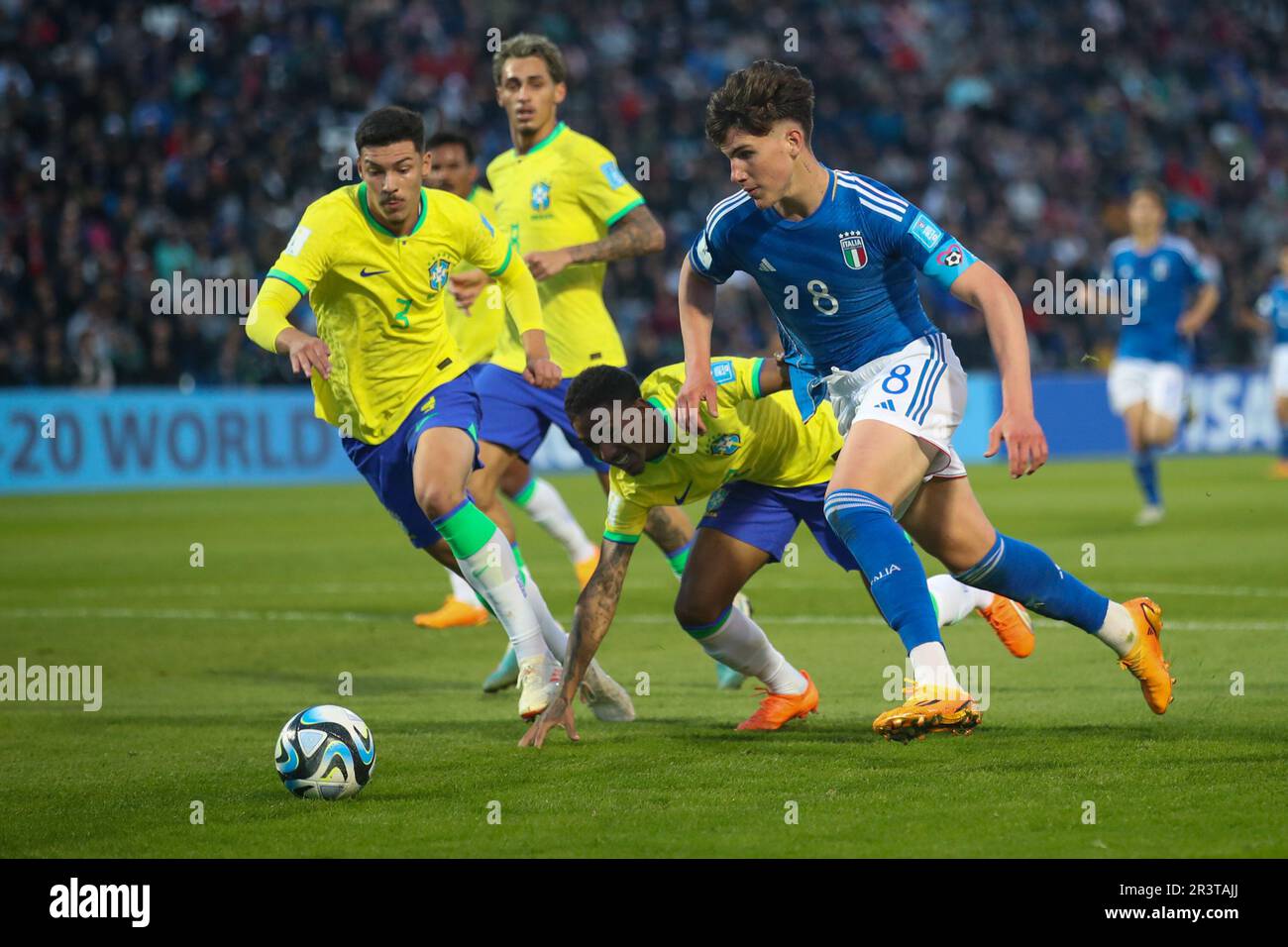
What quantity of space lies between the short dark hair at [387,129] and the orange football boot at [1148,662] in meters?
3.35

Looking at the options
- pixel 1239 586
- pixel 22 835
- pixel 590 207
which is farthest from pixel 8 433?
pixel 22 835

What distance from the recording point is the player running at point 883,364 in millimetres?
5625

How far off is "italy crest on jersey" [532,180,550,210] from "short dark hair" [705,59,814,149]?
10.7 ft

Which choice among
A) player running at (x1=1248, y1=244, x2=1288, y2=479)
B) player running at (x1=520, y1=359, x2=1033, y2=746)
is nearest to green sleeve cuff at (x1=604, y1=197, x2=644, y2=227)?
player running at (x1=520, y1=359, x2=1033, y2=746)

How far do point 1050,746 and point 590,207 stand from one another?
4.21 meters

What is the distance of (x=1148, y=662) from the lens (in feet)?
20.6

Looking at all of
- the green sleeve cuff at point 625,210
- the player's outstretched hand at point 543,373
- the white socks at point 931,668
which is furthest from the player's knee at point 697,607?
the green sleeve cuff at point 625,210

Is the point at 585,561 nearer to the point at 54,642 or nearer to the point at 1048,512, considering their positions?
the point at 54,642

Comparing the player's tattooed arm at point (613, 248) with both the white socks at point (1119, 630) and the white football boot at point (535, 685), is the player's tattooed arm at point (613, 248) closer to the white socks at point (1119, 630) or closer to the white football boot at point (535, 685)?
the white football boot at point (535, 685)

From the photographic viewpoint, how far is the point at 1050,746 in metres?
5.99

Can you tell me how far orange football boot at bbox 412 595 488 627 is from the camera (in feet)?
33.3

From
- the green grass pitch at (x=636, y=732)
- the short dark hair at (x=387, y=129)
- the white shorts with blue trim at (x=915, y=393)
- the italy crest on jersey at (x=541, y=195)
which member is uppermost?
the italy crest on jersey at (x=541, y=195)

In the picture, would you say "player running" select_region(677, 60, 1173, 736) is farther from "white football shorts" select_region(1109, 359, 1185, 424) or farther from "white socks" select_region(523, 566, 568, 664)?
"white football shorts" select_region(1109, 359, 1185, 424)

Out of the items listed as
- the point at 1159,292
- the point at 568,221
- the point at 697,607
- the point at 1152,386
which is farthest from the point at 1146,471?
the point at 697,607
